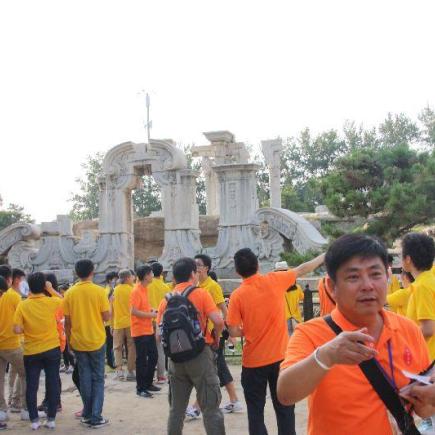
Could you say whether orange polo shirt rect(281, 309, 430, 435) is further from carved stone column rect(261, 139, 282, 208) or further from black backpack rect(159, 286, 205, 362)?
carved stone column rect(261, 139, 282, 208)

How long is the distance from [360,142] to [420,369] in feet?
183

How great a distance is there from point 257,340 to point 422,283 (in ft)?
5.16

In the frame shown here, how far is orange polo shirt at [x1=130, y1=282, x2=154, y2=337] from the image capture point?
8570 mm

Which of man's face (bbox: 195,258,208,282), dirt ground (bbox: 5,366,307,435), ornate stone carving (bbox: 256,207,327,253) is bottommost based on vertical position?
dirt ground (bbox: 5,366,307,435)

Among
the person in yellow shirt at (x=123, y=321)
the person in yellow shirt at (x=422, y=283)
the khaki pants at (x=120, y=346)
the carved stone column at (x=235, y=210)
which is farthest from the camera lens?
the carved stone column at (x=235, y=210)

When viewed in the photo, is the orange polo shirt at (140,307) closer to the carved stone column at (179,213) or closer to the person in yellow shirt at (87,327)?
the person in yellow shirt at (87,327)

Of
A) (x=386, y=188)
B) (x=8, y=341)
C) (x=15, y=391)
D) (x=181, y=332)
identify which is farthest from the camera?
(x=386, y=188)

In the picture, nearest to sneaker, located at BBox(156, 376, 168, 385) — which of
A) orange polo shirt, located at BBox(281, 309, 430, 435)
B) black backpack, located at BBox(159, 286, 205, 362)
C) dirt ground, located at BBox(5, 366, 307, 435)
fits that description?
dirt ground, located at BBox(5, 366, 307, 435)

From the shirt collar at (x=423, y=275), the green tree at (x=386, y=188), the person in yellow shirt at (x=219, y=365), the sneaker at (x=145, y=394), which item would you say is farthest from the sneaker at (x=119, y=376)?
the green tree at (x=386, y=188)

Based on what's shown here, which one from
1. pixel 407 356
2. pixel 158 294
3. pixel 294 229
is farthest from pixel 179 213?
pixel 407 356

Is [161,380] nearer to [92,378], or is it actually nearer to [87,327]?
[92,378]

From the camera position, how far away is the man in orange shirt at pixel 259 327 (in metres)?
5.30

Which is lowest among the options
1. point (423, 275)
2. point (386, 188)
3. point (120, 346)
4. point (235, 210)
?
point (120, 346)

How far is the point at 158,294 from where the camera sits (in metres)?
9.43
